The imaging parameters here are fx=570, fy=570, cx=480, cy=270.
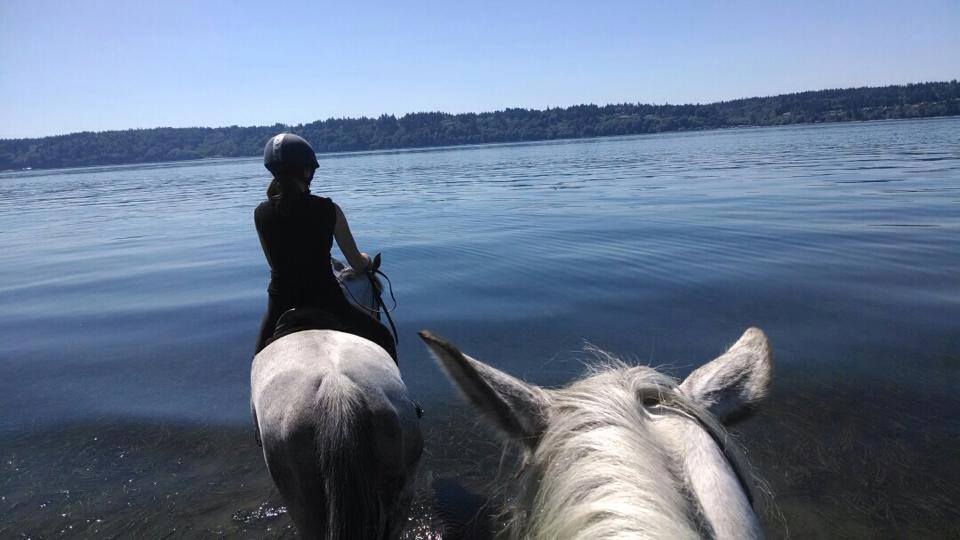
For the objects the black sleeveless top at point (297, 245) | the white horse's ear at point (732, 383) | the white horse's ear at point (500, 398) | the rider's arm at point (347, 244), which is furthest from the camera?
the rider's arm at point (347, 244)

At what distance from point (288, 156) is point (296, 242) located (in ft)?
1.98

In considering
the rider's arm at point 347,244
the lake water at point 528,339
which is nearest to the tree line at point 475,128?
the lake water at point 528,339

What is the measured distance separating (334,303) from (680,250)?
391 inches

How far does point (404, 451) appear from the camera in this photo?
3008 mm

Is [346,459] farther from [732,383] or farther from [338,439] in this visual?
[732,383]

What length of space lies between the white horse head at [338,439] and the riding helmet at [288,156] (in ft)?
4.76

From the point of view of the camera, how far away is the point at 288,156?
394cm

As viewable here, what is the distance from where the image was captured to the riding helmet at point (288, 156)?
3.93m

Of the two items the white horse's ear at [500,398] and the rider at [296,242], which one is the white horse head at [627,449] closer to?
the white horse's ear at [500,398]

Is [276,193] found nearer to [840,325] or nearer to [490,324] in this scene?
[490,324]

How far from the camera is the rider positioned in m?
3.90

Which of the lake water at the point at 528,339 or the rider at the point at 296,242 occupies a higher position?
the rider at the point at 296,242

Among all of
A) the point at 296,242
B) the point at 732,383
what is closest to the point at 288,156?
the point at 296,242

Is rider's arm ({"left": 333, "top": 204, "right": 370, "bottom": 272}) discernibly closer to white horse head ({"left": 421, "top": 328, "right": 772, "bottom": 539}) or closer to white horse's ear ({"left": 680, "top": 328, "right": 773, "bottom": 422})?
white horse head ({"left": 421, "top": 328, "right": 772, "bottom": 539})
